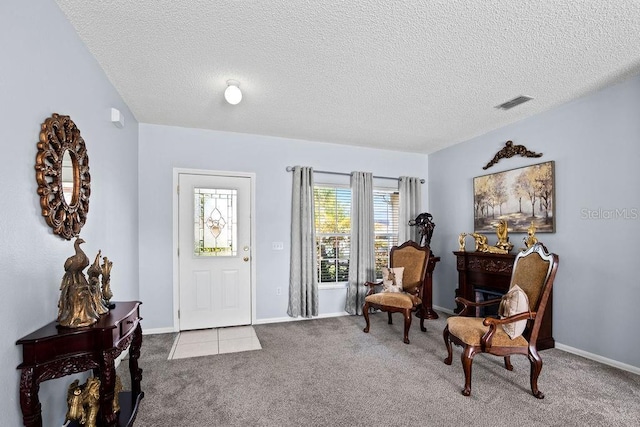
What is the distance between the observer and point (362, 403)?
2410 millimetres

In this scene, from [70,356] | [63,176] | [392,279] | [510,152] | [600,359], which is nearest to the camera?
[70,356]

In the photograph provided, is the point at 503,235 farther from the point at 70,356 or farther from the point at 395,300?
the point at 70,356

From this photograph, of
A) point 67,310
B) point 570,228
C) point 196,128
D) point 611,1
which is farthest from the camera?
point 196,128

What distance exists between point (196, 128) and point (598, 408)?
15.8 feet

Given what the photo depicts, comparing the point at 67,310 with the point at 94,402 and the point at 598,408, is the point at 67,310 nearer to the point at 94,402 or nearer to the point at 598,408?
the point at 94,402

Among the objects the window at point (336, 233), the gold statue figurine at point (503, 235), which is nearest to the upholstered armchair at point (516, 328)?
the gold statue figurine at point (503, 235)

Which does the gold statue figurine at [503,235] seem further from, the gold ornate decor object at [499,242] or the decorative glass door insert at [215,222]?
the decorative glass door insert at [215,222]

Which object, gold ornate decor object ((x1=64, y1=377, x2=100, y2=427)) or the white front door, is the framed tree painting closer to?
the white front door

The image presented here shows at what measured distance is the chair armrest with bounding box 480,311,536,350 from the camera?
8.20 feet

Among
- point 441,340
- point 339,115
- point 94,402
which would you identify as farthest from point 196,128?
point 441,340

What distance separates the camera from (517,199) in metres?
3.92

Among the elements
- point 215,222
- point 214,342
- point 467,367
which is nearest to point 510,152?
point 467,367

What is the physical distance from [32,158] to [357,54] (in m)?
2.16

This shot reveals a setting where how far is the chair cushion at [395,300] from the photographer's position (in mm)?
3801
